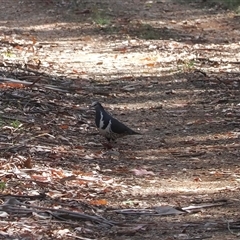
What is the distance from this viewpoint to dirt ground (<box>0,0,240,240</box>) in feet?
22.0

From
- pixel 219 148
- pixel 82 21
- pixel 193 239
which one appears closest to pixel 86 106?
pixel 219 148

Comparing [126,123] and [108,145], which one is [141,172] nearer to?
[108,145]

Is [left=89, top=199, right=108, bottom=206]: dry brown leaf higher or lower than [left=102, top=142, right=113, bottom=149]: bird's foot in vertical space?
higher

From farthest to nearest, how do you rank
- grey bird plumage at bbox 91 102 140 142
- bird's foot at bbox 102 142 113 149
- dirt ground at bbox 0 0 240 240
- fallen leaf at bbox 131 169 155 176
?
1. bird's foot at bbox 102 142 113 149
2. grey bird plumage at bbox 91 102 140 142
3. fallen leaf at bbox 131 169 155 176
4. dirt ground at bbox 0 0 240 240

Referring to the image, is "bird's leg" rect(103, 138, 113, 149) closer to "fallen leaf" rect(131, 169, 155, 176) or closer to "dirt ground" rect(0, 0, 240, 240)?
"dirt ground" rect(0, 0, 240, 240)

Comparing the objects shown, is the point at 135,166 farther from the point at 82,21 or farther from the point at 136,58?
A: the point at 82,21

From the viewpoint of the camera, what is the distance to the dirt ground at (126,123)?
6699 millimetres

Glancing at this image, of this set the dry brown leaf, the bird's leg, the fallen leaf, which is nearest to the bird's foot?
the bird's leg

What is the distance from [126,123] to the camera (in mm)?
10734

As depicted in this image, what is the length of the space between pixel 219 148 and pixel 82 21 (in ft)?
34.9

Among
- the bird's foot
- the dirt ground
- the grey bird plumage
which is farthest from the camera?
the bird's foot

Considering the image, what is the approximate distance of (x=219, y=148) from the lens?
375 inches

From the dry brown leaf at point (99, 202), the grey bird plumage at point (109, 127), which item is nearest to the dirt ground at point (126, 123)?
the dry brown leaf at point (99, 202)

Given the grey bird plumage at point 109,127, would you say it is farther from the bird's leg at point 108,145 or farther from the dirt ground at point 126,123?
the dirt ground at point 126,123
